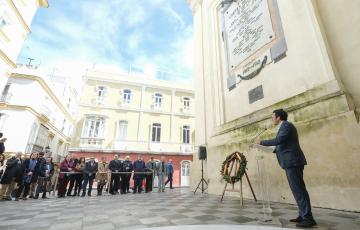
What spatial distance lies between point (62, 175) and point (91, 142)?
35.1 ft

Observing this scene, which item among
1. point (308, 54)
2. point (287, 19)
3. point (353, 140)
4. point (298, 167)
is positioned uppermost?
point (287, 19)

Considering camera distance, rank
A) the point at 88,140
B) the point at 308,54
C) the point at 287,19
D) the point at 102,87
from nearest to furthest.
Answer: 1. the point at 308,54
2. the point at 287,19
3. the point at 88,140
4. the point at 102,87

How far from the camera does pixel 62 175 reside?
308 inches

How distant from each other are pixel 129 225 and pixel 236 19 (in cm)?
798

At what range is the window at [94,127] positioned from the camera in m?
18.2

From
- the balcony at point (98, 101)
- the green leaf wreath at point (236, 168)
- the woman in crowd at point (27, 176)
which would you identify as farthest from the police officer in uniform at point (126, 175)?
the balcony at point (98, 101)

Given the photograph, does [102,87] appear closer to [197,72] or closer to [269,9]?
[197,72]

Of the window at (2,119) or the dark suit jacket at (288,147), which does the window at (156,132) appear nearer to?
the window at (2,119)

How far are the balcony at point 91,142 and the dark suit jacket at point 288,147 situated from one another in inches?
682

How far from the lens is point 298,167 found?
9.45 feet

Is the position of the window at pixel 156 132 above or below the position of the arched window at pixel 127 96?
below

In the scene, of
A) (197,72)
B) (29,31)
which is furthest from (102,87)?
(197,72)

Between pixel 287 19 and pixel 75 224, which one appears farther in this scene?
pixel 287 19

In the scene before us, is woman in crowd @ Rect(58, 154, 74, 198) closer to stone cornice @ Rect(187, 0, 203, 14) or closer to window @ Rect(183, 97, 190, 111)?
stone cornice @ Rect(187, 0, 203, 14)
